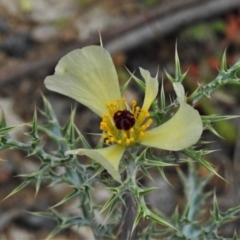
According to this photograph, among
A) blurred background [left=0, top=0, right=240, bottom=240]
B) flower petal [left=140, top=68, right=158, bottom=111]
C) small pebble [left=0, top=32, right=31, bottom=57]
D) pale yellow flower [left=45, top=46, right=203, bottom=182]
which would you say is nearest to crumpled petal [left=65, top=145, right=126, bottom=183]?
pale yellow flower [left=45, top=46, right=203, bottom=182]

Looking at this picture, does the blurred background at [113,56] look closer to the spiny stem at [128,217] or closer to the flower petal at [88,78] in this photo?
the spiny stem at [128,217]

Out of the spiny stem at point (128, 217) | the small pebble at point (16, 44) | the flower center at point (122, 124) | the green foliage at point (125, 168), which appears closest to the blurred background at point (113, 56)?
the small pebble at point (16, 44)

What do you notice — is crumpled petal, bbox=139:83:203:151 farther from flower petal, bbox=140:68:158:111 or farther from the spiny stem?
the spiny stem

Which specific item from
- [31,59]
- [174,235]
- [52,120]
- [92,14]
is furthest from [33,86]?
[174,235]

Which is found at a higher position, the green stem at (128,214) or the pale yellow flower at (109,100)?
the pale yellow flower at (109,100)

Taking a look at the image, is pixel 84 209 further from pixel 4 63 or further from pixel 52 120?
pixel 4 63

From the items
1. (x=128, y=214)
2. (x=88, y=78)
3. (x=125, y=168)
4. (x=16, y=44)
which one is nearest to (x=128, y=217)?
(x=128, y=214)

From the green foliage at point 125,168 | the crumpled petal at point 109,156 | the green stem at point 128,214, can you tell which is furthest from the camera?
the green stem at point 128,214
